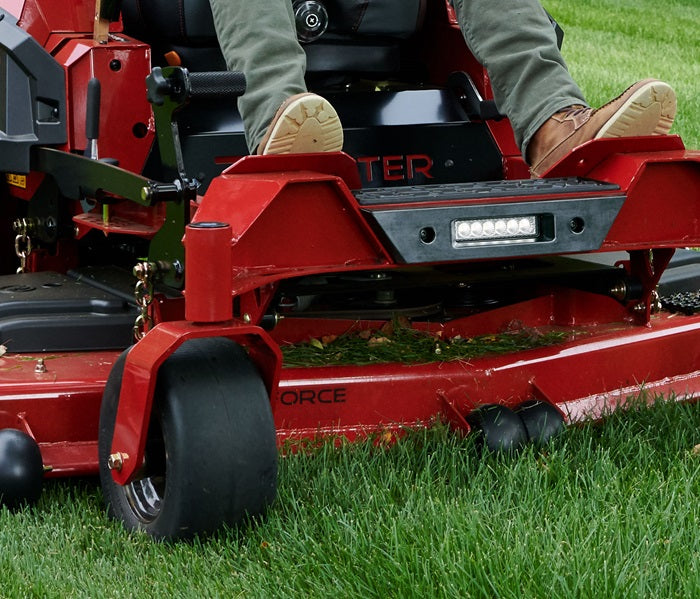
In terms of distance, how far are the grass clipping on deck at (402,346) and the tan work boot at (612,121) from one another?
0.44m

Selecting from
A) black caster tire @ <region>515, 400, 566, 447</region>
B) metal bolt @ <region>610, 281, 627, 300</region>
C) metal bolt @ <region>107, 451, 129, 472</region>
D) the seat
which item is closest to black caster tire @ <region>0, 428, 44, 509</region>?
metal bolt @ <region>107, 451, 129, 472</region>

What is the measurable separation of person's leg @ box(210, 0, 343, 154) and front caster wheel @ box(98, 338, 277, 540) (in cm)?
47

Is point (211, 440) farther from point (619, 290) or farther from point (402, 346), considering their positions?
point (619, 290)

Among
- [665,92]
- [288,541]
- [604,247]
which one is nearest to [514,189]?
[604,247]

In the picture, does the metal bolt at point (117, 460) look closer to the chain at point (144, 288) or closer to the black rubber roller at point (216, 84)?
the chain at point (144, 288)

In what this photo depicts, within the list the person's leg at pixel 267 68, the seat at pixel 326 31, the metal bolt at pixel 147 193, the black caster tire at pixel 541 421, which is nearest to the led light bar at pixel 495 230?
the person's leg at pixel 267 68

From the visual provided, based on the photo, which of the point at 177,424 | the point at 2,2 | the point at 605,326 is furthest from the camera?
the point at 2,2

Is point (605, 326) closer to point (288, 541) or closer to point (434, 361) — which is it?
point (434, 361)

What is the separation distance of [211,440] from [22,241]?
1577 millimetres

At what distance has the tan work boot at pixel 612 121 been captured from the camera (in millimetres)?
2715

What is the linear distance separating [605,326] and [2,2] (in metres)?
1.85

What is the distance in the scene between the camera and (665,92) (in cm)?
273

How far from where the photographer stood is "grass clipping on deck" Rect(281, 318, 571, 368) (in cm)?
293

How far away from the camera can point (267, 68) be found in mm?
2715
